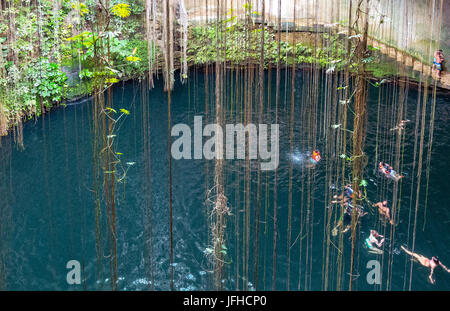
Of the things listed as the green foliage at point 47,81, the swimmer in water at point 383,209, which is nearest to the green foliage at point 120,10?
the swimmer in water at point 383,209

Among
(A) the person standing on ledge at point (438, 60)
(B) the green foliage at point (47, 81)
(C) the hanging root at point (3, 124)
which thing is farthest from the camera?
(A) the person standing on ledge at point (438, 60)

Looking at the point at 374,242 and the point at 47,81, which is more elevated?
the point at 47,81

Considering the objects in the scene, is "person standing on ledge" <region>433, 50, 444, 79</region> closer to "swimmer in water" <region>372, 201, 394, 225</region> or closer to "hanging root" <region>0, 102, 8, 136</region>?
"swimmer in water" <region>372, 201, 394, 225</region>

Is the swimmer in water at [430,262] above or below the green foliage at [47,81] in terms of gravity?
below

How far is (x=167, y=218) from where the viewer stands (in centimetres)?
659

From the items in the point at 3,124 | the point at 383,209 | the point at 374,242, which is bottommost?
the point at 374,242

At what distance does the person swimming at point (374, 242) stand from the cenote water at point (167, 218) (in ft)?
0.26

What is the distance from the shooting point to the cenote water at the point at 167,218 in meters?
5.49

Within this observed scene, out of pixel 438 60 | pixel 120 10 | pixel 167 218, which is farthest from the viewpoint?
pixel 438 60

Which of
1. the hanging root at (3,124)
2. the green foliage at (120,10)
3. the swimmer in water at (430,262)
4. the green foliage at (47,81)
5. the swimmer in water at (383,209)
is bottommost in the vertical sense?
the swimmer in water at (430,262)

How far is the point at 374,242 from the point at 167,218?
8.84 feet

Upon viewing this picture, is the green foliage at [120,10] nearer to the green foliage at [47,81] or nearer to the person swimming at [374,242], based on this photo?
the person swimming at [374,242]

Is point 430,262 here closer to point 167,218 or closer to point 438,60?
point 167,218

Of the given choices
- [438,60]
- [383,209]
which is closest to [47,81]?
[383,209]
